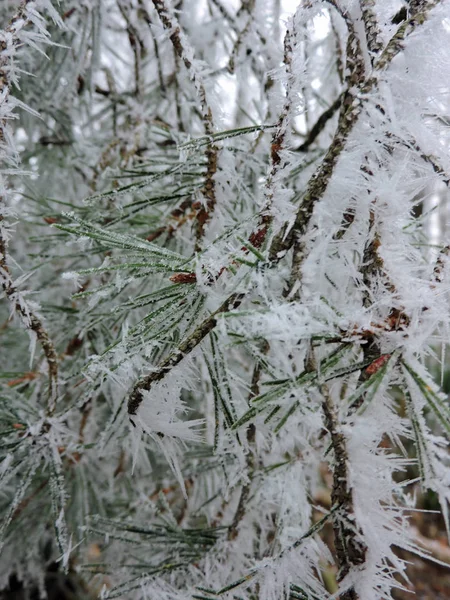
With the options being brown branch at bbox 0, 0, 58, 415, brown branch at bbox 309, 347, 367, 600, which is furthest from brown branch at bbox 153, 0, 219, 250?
brown branch at bbox 309, 347, 367, 600

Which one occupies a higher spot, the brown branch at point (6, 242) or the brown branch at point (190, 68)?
the brown branch at point (190, 68)

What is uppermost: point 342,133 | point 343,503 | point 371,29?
point 371,29

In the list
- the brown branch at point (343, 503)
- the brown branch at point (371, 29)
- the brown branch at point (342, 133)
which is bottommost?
the brown branch at point (343, 503)

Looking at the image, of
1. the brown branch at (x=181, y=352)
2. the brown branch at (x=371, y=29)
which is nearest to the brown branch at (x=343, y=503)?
the brown branch at (x=181, y=352)

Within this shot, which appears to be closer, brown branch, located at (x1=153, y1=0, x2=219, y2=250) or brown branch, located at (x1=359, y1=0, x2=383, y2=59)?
brown branch, located at (x1=359, y1=0, x2=383, y2=59)

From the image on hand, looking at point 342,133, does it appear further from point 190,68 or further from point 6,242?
point 6,242

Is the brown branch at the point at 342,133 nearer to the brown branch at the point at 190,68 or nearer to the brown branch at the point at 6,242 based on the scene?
the brown branch at the point at 190,68

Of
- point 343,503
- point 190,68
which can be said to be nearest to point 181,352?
point 343,503

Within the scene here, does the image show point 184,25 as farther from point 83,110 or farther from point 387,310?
point 387,310

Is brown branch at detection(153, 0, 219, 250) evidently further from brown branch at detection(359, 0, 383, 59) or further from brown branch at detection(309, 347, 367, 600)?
brown branch at detection(309, 347, 367, 600)

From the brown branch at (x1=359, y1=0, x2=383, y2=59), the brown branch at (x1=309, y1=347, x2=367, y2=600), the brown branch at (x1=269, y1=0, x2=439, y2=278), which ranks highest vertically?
the brown branch at (x1=359, y1=0, x2=383, y2=59)

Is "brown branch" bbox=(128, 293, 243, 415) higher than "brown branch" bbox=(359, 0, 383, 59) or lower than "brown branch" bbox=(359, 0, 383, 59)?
lower

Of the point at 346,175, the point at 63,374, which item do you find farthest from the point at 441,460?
the point at 63,374
